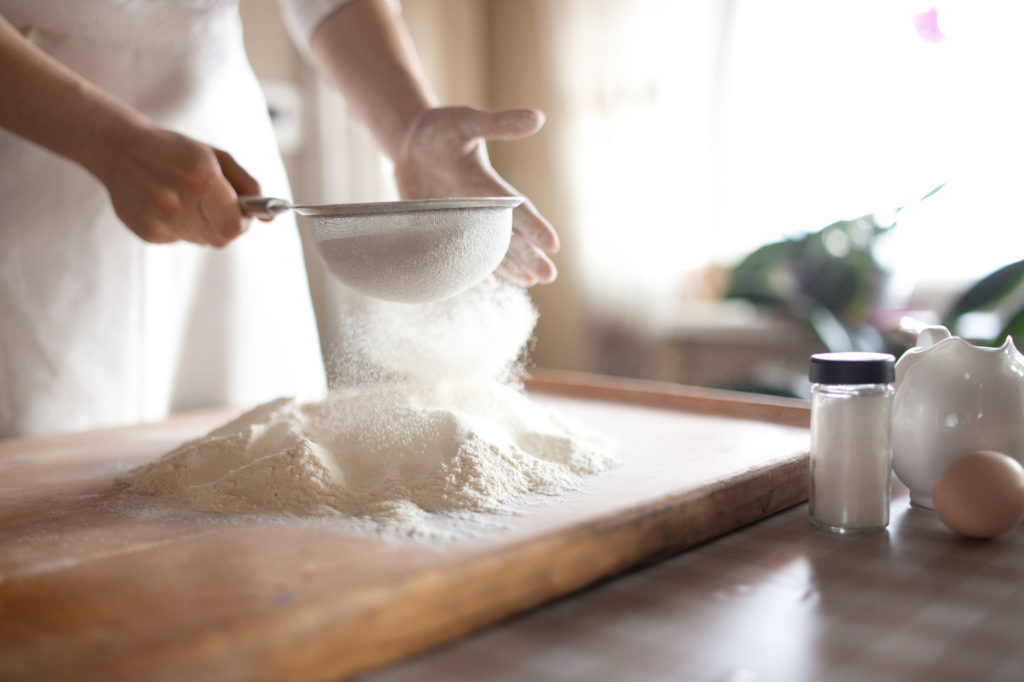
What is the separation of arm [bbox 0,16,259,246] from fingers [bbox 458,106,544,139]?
0.28 meters

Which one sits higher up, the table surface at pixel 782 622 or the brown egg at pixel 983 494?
the brown egg at pixel 983 494

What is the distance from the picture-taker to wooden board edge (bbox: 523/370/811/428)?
3.29ft

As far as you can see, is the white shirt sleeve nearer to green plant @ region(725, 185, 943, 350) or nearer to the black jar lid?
the black jar lid


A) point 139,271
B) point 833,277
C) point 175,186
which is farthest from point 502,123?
point 833,277

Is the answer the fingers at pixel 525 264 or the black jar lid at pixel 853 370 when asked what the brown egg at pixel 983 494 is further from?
the fingers at pixel 525 264

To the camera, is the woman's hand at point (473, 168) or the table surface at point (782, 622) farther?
the woman's hand at point (473, 168)

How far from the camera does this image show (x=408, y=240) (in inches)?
30.5

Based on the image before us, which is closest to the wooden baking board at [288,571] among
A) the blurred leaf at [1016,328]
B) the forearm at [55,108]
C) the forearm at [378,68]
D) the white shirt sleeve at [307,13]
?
the forearm at [55,108]

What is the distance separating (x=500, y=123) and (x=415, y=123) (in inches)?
6.3

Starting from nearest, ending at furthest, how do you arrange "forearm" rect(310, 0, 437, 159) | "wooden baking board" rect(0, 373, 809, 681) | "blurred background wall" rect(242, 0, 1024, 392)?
1. "wooden baking board" rect(0, 373, 809, 681)
2. "forearm" rect(310, 0, 437, 159)
3. "blurred background wall" rect(242, 0, 1024, 392)

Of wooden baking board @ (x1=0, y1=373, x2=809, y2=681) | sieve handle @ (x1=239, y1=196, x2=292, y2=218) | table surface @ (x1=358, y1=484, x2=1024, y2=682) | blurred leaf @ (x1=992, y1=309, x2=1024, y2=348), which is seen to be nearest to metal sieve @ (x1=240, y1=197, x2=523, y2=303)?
sieve handle @ (x1=239, y1=196, x2=292, y2=218)

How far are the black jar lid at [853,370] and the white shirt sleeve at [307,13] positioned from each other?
848mm

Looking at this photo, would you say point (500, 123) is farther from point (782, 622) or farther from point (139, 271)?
point (782, 622)

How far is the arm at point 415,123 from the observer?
0.96 metres
